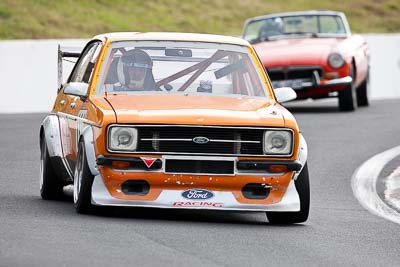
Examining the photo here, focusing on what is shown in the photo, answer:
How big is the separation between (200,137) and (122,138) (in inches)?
20.3

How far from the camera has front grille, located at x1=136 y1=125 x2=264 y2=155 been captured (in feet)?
31.1

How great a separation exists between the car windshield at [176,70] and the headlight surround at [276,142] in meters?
0.97

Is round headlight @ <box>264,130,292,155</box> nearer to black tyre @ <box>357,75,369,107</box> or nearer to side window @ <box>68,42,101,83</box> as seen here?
side window @ <box>68,42,101,83</box>

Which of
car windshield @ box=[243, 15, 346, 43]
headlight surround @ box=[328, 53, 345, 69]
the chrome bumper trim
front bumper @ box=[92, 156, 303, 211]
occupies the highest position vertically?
front bumper @ box=[92, 156, 303, 211]

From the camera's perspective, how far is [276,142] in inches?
380

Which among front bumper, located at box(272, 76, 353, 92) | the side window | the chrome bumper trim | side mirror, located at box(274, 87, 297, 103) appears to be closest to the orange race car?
side mirror, located at box(274, 87, 297, 103)

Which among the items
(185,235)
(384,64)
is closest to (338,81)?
(384,64)

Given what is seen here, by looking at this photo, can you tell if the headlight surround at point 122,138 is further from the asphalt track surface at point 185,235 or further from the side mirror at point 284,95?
the side mirror at point 284,95

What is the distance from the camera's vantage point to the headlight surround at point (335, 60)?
832 inches

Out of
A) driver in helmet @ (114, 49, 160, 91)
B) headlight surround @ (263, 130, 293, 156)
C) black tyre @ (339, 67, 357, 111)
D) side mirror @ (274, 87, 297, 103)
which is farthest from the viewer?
black tyre @ (339, 67, 357, 111)

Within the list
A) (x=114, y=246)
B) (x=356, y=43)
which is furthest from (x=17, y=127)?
(x=114, y=246)

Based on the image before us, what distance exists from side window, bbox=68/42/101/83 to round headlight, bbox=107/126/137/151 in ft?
3.89

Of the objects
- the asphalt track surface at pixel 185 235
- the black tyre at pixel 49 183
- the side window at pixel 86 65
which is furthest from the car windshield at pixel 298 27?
the black tyre at pixel 49 183

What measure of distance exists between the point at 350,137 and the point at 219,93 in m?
7.78
